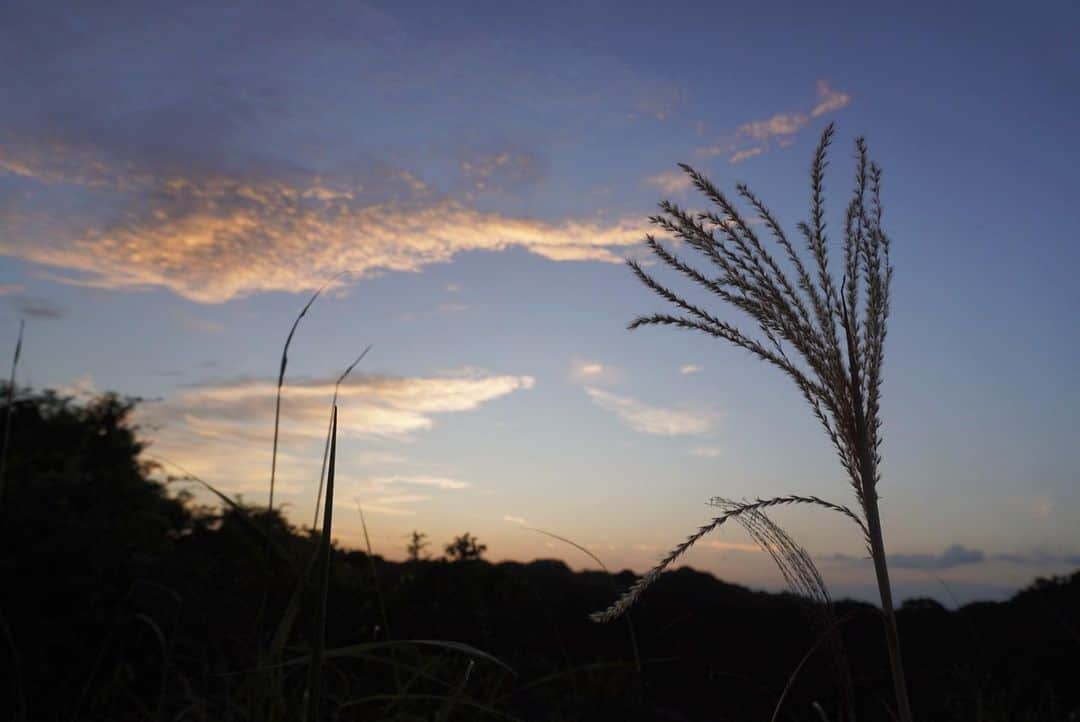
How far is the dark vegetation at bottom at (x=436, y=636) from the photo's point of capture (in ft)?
14.9

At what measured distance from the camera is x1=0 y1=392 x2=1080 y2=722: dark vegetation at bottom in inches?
179

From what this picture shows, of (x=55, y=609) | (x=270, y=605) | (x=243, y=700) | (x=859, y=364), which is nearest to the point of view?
(x=859, y=364)

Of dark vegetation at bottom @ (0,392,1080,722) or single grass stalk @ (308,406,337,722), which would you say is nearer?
single grass stalk @ (308,406,337,722)

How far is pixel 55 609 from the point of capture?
5.22 meters

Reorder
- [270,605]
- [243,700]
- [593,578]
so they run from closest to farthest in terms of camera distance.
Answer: [243,700], [270,605], [593,578]

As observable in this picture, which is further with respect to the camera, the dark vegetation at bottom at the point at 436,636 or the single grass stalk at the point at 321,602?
the dark vegetation at bottom at the point at 436,636

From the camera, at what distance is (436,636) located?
569cm

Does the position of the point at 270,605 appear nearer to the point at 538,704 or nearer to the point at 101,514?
the point at 101,514

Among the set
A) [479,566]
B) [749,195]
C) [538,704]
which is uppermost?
[749,195]

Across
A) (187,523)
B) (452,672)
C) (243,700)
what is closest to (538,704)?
(452,672)

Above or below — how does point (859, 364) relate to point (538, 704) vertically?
above

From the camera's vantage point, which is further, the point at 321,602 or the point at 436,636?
the point at 436,636

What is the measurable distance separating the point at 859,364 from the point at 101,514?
530 cm

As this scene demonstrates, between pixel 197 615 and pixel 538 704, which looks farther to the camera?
pixel 197 615
